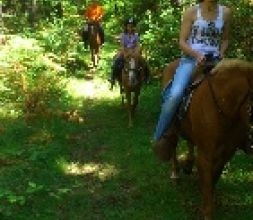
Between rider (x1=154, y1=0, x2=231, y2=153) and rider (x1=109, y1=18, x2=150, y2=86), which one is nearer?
rider (x1=154, y1=0, x2=231, y2=153)

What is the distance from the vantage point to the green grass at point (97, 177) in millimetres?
7762

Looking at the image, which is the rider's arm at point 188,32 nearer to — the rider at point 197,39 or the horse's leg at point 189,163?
the rider at point 197,39

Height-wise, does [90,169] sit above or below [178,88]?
below

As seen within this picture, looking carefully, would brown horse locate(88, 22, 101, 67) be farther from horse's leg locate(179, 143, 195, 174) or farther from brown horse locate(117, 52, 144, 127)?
horse's leg locate(179, 143, 195, 174)

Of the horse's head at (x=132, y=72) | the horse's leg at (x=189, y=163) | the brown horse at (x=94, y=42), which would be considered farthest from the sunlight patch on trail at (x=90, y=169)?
the brown horse at (x=94, y=42)

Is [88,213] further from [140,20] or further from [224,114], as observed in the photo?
[140,20]

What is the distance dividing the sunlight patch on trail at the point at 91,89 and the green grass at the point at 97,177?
2.47 m

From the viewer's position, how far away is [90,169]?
9.92m

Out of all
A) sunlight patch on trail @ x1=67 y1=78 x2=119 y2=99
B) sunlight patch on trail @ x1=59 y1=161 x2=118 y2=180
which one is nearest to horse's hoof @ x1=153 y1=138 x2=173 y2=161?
sunlight patch on trail @ x1=59 y1=161 x2=118 y2=180

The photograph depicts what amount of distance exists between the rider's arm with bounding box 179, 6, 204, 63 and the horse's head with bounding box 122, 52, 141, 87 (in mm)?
5874

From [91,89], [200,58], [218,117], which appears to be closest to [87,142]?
[200,58]

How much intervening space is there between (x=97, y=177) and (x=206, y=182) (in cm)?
287

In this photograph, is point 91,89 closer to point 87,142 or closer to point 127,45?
point 127,45

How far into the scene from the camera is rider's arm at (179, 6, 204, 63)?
7216 millimetres
